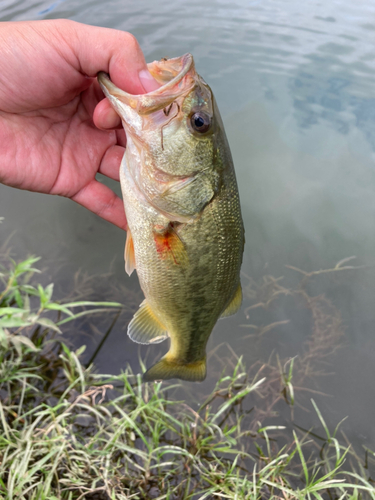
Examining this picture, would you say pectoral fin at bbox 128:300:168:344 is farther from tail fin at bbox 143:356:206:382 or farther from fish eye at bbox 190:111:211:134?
fish eye at bbox 190:111:211:134

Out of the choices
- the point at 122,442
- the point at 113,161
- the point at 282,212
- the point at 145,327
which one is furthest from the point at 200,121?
the point at 282,212

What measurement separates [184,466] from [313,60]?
7.25 m

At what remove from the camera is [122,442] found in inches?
102

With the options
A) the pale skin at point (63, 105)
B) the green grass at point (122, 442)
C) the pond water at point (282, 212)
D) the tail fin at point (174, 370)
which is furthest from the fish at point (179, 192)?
the pond water at point (282, 212)

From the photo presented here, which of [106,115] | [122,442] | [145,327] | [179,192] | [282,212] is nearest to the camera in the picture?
[179,192]

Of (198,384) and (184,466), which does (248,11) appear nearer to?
(198,384)

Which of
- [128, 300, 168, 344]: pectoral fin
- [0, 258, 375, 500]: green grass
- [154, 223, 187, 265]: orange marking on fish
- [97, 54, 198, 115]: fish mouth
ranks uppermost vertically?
[97, 54, 198, 115]: fish mouth

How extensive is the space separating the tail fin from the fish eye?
1600 mm

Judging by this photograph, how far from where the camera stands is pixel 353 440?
328 cm

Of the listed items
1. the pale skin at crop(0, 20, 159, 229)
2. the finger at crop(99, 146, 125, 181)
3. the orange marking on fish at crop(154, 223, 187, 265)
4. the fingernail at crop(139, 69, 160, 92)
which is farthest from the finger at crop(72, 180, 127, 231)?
the fingernail at crop(139, 69, 160, 92)

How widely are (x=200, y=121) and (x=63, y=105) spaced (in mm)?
1224

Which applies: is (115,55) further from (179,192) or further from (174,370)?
(174,370)

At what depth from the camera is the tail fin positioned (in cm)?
238

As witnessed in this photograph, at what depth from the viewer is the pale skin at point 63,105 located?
1.79m
